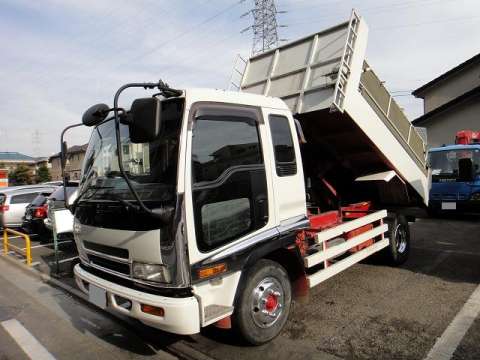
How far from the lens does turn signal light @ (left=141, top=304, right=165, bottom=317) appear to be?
118 inches

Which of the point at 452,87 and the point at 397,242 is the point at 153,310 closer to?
the point at 397,242

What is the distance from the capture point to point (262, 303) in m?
3.56

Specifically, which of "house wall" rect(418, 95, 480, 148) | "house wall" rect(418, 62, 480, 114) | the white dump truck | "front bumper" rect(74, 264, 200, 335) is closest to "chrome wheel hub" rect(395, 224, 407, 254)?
the white dump truck

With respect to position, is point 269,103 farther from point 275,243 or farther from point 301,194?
point 275,243

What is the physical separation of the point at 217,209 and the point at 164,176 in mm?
523

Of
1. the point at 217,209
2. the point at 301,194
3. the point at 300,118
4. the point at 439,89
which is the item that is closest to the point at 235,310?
the point at 217,209

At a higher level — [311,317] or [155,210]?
[155,210]

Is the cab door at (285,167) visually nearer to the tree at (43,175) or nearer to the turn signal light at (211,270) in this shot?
the turn signal light at (211,270)

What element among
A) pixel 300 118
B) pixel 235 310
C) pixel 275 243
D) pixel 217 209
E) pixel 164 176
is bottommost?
pixel 235 310

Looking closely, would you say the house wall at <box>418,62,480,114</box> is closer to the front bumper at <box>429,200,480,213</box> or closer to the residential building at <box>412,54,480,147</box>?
the residential building at <box>412,54,480,147</box>

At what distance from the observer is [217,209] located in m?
3.23

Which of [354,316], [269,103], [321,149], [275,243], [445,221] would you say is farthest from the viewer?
[445,221]

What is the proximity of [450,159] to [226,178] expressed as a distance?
10014 mm

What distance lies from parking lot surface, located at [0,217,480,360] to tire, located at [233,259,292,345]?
0.61 feet
